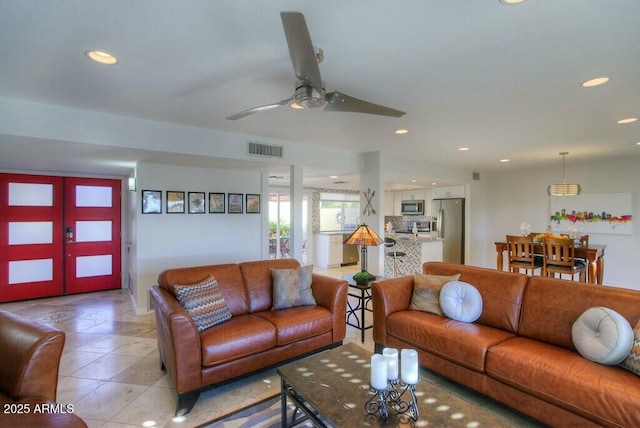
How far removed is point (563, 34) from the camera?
5.77 ft

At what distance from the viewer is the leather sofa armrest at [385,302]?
2912 millimetres

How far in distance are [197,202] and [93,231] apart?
241 cm

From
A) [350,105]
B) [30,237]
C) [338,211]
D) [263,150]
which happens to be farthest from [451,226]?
[30,237]

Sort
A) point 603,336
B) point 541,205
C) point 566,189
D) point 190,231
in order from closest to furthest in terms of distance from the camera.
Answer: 1. point 603,336
2. point 190,231
3. point 566,189
4. point 541,205

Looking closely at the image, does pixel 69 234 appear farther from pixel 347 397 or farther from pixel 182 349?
pixel 347 397

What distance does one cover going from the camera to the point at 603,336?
1.88 m

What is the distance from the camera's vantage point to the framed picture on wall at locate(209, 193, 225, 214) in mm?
4773

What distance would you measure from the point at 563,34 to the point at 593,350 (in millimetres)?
1867

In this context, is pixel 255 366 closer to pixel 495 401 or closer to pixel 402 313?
pixel 402 313

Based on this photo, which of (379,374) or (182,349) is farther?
(182,349)

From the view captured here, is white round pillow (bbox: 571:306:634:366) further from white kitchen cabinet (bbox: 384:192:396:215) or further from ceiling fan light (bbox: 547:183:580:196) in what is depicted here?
white kitchen cabinet (bbox: 384:192:396:215)

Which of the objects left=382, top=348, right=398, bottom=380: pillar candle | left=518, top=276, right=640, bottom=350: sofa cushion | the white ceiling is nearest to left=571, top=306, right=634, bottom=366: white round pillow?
left=518, top=276, right=640, bottom=350: sofa cushion

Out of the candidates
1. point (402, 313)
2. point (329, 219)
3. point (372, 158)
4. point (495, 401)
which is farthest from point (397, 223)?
point (495, 401)

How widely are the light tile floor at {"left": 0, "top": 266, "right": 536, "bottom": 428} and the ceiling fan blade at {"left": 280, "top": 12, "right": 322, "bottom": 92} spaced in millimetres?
2258
